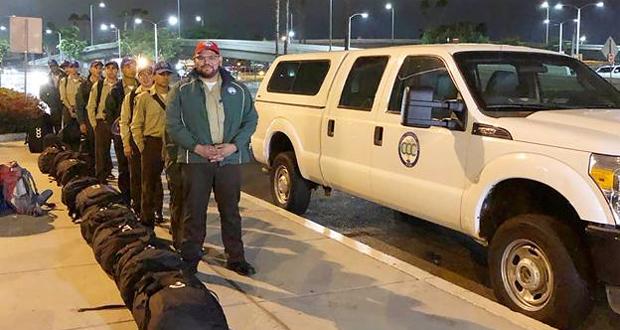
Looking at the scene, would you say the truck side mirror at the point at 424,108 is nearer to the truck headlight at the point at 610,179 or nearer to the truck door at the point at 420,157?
the truck door at the point at 420,157

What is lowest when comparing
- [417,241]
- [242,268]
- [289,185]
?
[417,241]

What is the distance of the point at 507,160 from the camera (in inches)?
209

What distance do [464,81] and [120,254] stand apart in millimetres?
3097

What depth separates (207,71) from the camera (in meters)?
5.34

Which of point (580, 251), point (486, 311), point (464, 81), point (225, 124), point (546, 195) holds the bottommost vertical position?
point (486, 311)

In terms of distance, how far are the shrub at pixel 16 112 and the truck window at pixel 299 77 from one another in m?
8.69

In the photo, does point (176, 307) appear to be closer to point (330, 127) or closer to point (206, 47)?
point (206, 47)

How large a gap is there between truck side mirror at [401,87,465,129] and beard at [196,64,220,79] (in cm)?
150

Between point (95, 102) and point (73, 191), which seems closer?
point (73, 191)

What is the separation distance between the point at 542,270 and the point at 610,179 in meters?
0.85

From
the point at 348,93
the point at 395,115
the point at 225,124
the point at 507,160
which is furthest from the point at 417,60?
the point at 225,124

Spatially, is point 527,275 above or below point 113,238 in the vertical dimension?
below

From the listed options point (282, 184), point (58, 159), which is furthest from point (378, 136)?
point (58, 159)

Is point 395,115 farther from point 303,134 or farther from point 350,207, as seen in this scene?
point 350,207
